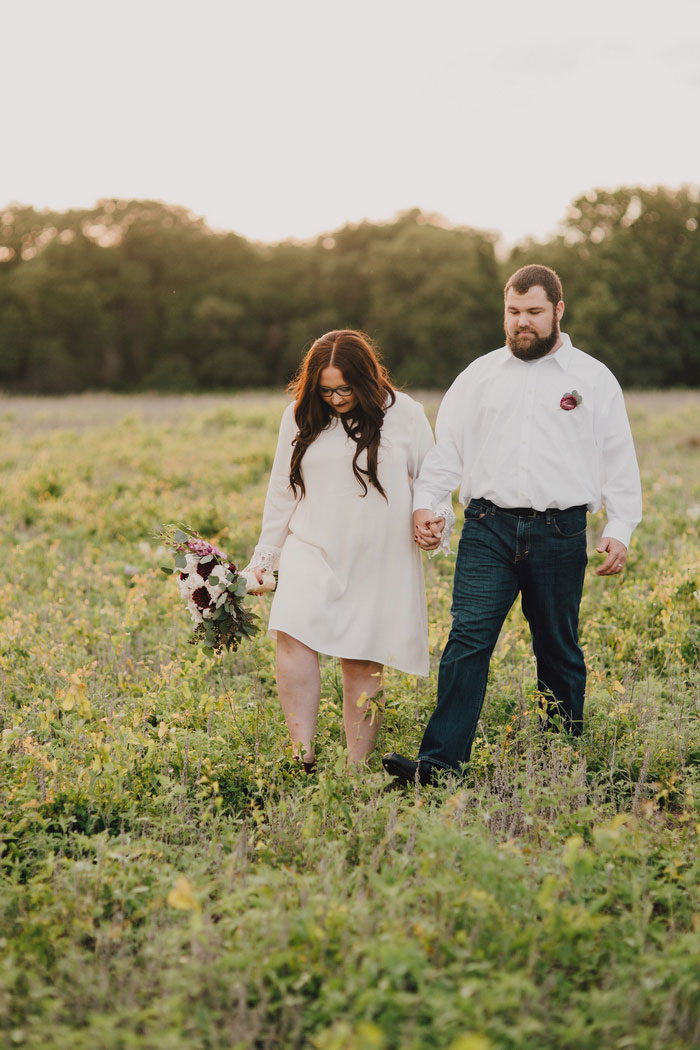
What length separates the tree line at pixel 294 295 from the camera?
43.4 meters

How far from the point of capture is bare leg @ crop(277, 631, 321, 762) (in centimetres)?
432

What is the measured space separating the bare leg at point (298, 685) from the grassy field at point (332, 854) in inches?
6.3

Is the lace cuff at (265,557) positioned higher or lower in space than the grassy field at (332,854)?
higher

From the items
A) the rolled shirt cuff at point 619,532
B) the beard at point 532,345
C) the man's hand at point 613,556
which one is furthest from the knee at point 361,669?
the beard at point 532,345

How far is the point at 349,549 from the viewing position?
4312 mm

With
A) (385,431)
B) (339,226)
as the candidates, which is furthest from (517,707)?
(339,226)

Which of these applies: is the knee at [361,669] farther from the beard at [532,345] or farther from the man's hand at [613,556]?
the beard at [532,345]

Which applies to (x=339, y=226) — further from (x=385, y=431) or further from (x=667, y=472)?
(x=385, y=431)

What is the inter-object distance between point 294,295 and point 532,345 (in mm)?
45513

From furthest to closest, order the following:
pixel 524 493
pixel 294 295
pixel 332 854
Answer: pixel 294 295 → pixel 524 493 → pixel 332 854

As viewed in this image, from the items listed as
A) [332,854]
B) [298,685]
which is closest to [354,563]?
[298,685]

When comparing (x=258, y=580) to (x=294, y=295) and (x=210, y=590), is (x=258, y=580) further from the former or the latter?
Answer: (x=294, y=295)

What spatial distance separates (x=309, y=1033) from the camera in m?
2.53

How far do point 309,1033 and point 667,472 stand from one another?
10.9 m
